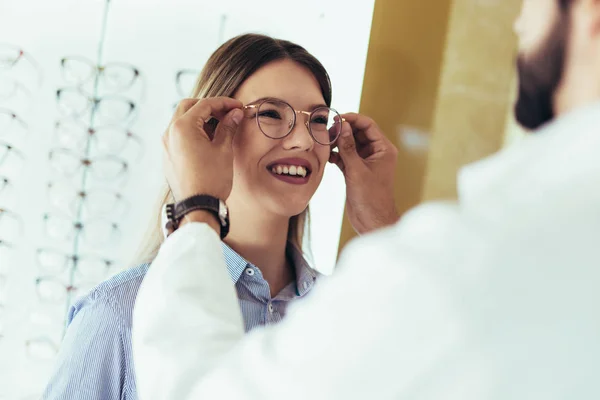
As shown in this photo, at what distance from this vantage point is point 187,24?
1487mm

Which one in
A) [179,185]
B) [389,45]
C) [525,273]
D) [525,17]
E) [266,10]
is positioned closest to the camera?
[525,273]

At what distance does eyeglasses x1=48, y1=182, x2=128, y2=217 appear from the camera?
1.46m

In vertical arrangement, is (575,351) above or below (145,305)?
above

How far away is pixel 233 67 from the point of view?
49.5 inches

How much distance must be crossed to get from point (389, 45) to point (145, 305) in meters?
0.94

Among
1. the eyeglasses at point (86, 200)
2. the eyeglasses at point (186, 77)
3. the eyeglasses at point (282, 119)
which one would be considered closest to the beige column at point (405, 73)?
the eyeglasses at point (282, 119)

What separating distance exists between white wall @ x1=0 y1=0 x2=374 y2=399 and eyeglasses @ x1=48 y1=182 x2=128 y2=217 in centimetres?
2

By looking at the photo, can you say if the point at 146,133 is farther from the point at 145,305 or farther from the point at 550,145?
the point at 550,145

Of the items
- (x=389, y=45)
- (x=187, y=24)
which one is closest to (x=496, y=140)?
(x=389, y=45)

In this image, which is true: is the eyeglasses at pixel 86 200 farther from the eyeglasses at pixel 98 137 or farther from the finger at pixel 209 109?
the finger at pixel 209 109

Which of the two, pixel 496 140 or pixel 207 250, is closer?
pixel 207 250

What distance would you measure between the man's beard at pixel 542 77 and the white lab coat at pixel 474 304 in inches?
2.9

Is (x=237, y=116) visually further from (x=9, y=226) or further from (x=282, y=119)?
(x=9, y=226)

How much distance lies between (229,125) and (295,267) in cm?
35
